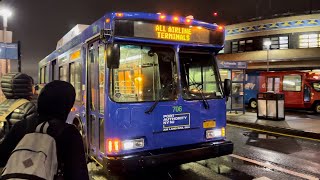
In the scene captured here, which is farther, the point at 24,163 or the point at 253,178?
the point at 253,178

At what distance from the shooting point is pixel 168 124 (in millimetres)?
5738

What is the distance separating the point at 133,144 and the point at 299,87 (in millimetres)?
17516

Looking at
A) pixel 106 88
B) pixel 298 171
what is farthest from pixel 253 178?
pixel 106 88

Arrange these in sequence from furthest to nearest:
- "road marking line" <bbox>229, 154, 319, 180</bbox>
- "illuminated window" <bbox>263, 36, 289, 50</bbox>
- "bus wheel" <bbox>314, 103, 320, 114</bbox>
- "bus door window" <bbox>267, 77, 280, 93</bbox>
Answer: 1. "illuminated window" <bbox>263, 36, 289, 50</bbox>
2. "bus door window" <bbox>267, 77, 280, 93</bbox>
3. "bus wheel" <bbox>314, 103, 320, 114</bbox>
4. "road marking line" <bbox>229, 154, 319, 180</bbox>

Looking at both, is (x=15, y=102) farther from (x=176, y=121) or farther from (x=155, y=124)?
(x=176, y=121)

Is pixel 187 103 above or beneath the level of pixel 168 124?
above

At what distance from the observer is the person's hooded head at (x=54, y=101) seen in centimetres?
216

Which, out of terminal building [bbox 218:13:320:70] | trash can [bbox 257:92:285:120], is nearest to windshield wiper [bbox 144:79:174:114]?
trash can [bbox 257:92:285:120]

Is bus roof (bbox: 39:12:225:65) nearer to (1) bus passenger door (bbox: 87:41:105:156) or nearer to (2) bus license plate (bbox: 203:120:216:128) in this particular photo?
(1) bus passenger door (bbox: 87:41:105:156)

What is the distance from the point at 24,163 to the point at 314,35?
31.4 meters

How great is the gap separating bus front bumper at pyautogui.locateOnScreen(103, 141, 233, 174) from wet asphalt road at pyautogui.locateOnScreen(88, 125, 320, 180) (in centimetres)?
67

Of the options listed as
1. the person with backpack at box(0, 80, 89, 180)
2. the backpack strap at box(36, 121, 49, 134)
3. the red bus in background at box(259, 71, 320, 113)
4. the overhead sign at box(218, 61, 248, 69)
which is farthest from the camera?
the red bus in background at box(259, 71, 320, 113)

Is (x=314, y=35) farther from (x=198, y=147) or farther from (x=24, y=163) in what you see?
(x=24, y=163)

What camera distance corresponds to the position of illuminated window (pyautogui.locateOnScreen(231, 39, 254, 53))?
32969 millimetres
